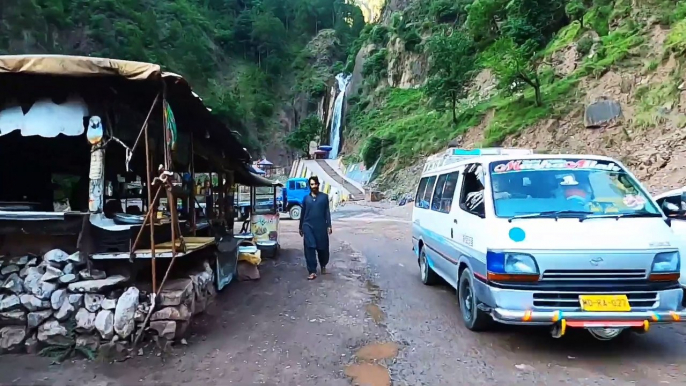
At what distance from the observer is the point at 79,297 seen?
538 cm

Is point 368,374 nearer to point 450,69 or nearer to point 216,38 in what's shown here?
point 450,69

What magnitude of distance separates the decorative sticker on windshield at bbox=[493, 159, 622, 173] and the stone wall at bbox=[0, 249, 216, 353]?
12.6 feet

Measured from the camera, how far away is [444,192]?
291 inches

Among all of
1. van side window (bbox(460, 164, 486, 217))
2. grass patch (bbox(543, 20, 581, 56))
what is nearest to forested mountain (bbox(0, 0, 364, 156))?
grass patch (bbox(543, 20, 581, 56))

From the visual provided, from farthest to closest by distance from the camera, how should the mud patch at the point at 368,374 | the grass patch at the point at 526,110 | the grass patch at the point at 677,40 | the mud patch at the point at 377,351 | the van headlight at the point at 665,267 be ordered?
the grass patch at the point at 526,110 < the grass patch at the point at 677,40 < the mud patch at the point at 377,351 < the van headlight at the point at 665,267 < the mud patch at the point at 368,374

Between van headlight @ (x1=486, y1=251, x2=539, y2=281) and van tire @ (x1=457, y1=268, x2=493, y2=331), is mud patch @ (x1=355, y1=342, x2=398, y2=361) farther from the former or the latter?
van headlight @ (x1=486, y1=251, x2=539, y2=281)

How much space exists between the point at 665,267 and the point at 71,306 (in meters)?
5.83

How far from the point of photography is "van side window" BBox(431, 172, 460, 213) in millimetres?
6929

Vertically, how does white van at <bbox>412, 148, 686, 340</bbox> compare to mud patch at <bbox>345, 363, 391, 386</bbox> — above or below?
Result: above

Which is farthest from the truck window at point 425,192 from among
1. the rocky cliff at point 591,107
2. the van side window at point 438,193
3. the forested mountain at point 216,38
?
the forested mountain at point 216,38

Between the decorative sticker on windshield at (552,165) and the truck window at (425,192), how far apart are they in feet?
8.44

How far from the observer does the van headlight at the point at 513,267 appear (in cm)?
472

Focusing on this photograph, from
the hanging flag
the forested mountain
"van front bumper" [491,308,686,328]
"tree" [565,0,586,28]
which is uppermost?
the forested mountain

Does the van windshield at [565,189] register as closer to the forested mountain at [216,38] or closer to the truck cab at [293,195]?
the truck cab at [293,195]
